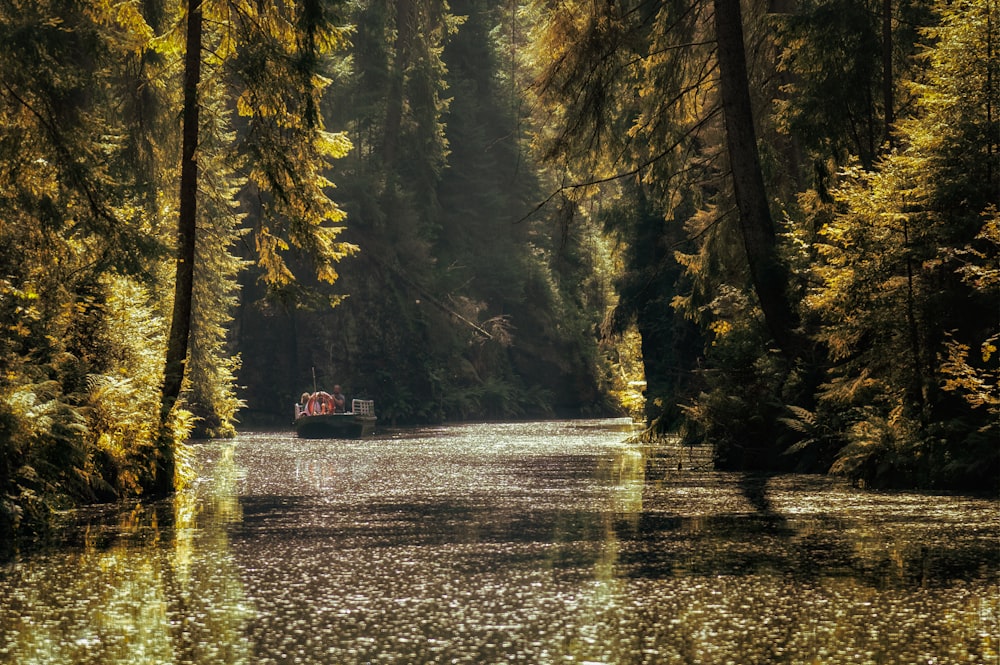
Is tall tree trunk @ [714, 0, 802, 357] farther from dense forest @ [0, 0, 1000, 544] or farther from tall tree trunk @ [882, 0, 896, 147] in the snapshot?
tall tree trunk @ [882, 0, 896, 147]

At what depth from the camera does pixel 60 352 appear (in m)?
16.9

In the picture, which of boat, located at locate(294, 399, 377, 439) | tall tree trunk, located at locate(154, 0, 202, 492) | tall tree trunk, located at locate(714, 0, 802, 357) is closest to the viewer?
tall tree trunk, located at locate(154, 0, 202, 492)

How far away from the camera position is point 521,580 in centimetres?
922

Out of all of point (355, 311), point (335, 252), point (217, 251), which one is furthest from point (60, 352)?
point (355, 311)

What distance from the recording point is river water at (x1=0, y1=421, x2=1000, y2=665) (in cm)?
686

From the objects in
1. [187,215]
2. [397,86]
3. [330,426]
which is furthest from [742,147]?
[397,86]

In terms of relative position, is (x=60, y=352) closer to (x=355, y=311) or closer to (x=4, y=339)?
(x=4, y=339)

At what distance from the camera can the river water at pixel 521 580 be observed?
6863 mm

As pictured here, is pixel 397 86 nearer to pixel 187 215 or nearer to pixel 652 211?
pixel 652 211

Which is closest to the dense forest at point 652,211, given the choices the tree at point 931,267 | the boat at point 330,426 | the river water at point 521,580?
the tree at point 931,267

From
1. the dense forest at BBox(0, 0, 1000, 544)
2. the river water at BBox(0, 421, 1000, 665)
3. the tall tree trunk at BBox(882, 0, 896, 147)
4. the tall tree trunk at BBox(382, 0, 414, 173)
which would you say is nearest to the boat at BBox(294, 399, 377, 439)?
the dense forest at BBox(0, 0, 1000, 544)

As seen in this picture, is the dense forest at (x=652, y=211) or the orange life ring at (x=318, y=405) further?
the orange life ring at (x=318, y=405)

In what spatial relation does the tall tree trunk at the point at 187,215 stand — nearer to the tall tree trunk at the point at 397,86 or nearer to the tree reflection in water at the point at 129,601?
the tree reflection in water at the point at 129,601

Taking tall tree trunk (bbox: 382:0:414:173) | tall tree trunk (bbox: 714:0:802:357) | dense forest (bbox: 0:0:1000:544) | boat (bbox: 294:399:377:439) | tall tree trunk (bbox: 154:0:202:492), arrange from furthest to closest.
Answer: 1. tall tree trunk (bbox: 382:0:414:173)
2. boat (bbox: 294:399:377:439)
3. tall tree trunk (bbox: 714:0:802:357)
4. tall tree trunk (bbox: 154:0:202:492)
5. dense forest (bbox: 0:0:1000:544)
